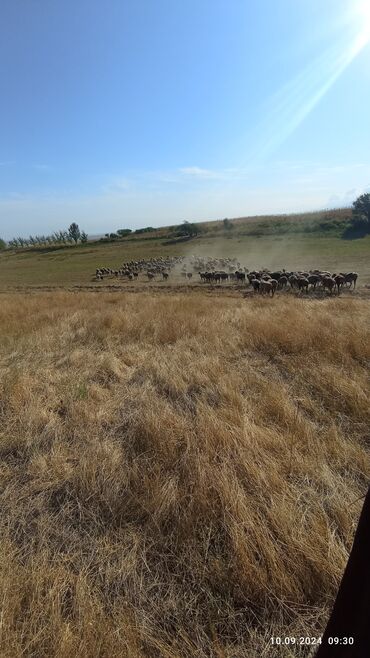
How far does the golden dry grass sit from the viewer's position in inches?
78.1

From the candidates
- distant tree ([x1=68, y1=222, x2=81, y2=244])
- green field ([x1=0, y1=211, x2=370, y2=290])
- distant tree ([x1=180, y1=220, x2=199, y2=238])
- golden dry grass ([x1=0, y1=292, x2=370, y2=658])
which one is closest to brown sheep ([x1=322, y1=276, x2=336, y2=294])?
green field ([x1=0, y1=211, x2=370, y2=290])

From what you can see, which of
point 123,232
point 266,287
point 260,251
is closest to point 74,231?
point 123,232

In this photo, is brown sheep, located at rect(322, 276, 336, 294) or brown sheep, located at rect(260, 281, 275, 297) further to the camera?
brown sheep, located at rect(260, 281, 275, 297)

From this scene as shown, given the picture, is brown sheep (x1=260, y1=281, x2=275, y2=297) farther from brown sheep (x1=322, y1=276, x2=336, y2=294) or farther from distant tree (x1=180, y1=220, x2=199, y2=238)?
distant tree (x1=180, y1=220, x2=199, y2=238)

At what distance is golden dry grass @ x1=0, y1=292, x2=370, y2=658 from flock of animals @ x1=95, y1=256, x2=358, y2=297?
624 inches

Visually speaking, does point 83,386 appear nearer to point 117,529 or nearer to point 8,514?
point 8,514

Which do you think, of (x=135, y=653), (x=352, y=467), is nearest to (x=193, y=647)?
(x=135, y=653)

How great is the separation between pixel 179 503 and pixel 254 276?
77.0ft

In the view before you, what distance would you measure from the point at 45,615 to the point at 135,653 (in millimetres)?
598

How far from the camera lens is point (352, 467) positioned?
10.5 feet

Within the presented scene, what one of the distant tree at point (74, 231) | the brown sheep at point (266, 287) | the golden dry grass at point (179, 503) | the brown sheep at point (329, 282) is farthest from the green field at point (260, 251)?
the distant tree at point (74, 231)

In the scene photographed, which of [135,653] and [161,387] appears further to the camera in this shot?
[161,387]

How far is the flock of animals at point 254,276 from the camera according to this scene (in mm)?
20906

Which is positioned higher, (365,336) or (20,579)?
(20,579)
